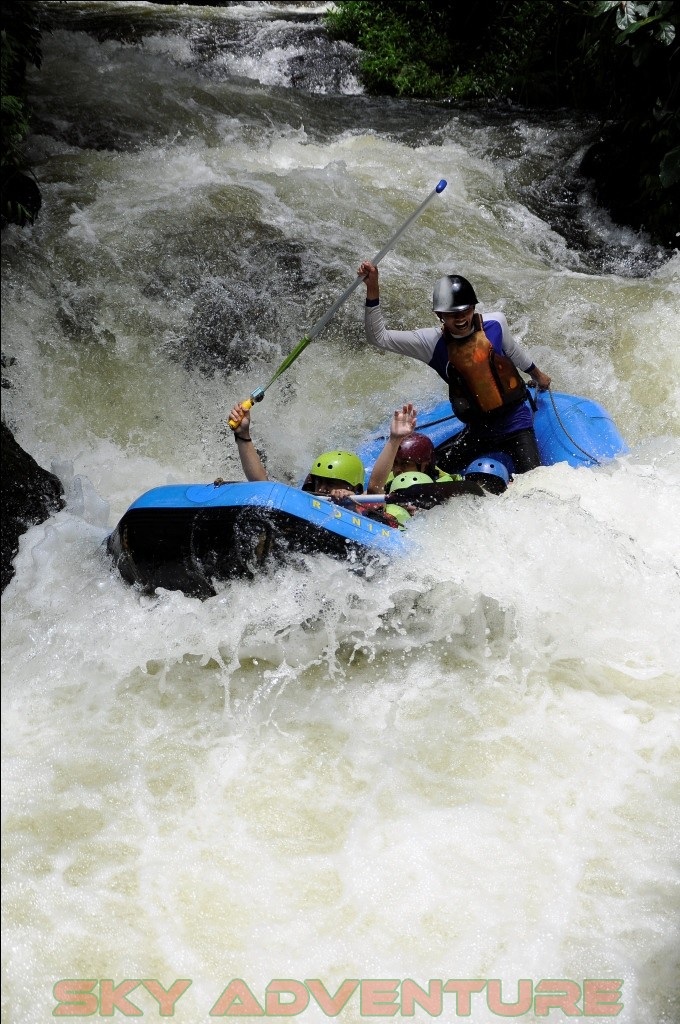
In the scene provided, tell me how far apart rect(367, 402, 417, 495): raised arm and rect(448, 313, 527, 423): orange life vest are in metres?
0.50

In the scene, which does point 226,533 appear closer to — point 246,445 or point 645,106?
point 246,445

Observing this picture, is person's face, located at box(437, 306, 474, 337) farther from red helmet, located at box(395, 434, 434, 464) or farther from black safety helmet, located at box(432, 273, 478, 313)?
red helmet, located at box(395, 434, 434, 464)

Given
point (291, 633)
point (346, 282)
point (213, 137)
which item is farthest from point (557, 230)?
point (291, 633)

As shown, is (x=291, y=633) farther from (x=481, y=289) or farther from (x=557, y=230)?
(x=557, y=230)

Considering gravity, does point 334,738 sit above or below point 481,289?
below

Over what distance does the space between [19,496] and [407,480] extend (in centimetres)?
167

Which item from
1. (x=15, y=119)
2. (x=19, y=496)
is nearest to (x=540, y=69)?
(x=15, y=119)

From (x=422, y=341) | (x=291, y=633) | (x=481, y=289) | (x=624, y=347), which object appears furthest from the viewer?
(x=481, y=289)

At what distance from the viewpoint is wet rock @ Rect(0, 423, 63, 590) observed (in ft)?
12.1

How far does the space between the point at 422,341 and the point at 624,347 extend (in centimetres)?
206

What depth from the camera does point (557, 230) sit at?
7.47m

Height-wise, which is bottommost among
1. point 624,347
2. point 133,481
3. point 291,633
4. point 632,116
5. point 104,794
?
point 133,481

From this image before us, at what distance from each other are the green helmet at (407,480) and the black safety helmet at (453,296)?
730 millimetres

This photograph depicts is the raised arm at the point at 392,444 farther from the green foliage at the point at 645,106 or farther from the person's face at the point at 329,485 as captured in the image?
the green foliage at the point at 645,106
